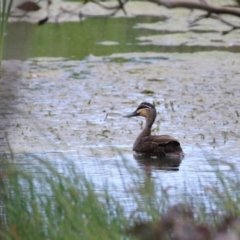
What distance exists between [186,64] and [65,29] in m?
4.40

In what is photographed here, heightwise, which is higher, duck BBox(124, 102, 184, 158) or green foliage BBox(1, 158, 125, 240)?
green foliage BBox(1, 158, 125, 240)

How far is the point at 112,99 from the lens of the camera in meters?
9.89

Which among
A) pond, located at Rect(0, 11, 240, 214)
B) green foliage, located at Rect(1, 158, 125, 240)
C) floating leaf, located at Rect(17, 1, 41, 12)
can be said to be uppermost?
floating leaf, located at Rect(17, 1, 41, 12)

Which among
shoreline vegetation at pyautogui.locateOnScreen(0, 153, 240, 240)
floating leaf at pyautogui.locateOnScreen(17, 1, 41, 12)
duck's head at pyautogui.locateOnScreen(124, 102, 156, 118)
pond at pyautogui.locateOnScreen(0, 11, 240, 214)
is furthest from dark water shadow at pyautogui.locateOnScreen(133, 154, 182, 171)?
floating leaf at pyautogui.locateOnScreen(17, 1, 41, 12)

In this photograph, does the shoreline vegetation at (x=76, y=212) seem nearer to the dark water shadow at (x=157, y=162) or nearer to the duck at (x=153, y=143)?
the dark water shadow at (x=157, y=162)

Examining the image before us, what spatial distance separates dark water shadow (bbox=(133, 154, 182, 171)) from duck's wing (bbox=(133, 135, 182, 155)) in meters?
0.06

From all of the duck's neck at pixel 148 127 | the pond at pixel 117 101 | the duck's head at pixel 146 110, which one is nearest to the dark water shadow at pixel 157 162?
the pond at pixel 117 101

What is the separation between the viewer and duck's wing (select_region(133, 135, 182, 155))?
7363 mm

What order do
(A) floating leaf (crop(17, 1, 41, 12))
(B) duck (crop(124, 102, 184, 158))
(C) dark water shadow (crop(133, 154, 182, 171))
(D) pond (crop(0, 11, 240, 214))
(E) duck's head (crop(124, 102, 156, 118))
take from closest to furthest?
1. (A) floating leaf (crop(17, 1, 41, 12))
2. (D) pond (crop(0, 11, 240, 214))
3. (C) dark water shadow (crop(133, 154, 182, 171))
4. (B) duck (crop(124, 102, 184, 158))
5. (E) duck's head (crop(124, 102, 156, 118))

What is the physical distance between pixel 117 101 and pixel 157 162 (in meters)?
2.28

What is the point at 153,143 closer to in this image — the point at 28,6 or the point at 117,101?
the point at 117,101

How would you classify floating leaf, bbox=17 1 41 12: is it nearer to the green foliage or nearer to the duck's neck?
the green foliage

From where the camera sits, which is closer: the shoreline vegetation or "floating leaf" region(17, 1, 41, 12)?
"floating leaf" region(17, 1, 41, 12)

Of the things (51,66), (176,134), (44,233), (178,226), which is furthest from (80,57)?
(178,226)
